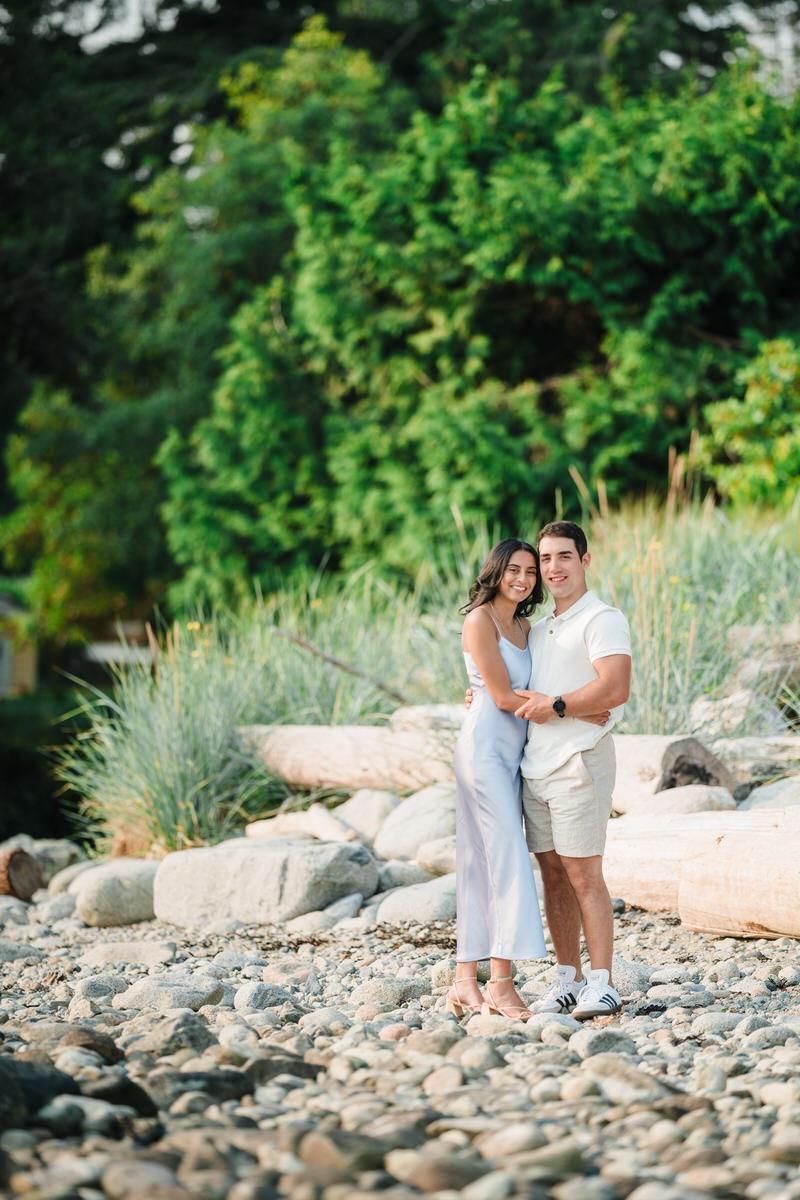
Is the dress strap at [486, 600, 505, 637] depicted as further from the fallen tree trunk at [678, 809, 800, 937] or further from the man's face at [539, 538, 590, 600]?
the fallen tree trunk at [678, 809, 800, 937]

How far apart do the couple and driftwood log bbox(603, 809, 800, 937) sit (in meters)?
0.78

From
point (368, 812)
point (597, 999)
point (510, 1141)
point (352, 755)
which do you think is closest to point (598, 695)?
point (597, 999)

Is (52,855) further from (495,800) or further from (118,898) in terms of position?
(495,800)

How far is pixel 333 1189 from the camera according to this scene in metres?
2.33

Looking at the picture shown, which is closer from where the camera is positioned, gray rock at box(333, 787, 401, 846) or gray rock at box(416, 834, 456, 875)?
gray rock at box(416, 834, 456, 875)

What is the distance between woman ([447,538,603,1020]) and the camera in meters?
3.85

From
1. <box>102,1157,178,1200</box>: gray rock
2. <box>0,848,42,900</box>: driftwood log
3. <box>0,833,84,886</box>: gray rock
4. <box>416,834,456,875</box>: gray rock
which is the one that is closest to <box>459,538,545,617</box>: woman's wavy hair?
<box>102,1157,178,1200</box>: gray rock

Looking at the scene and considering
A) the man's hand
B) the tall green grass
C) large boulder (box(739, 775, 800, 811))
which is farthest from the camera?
the tall green grass

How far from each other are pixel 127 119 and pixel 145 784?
14.9 metres

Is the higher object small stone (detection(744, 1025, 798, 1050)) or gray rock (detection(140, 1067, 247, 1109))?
gray rock (detection(140, 1067, 247, 1109))

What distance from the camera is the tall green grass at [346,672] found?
22.7ft

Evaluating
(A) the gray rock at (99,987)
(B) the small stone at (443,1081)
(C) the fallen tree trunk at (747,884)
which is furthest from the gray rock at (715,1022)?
(A) the gray rock at (99,987)

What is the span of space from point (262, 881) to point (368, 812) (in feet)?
3.94

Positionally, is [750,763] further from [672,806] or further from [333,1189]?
[333,1189]
